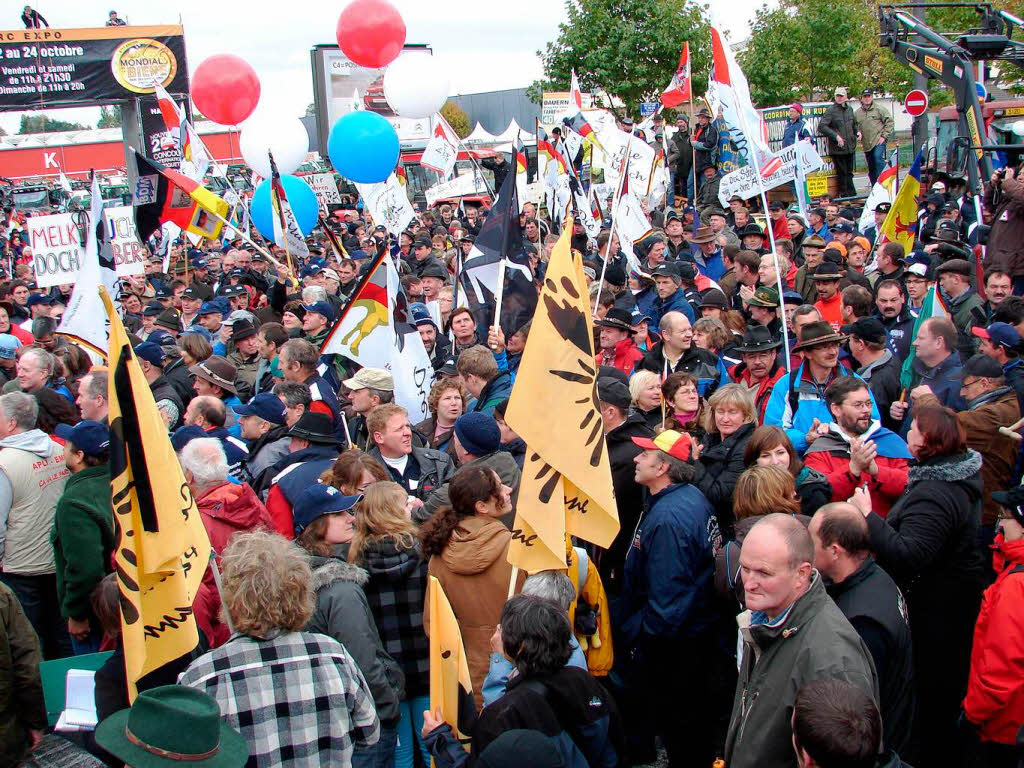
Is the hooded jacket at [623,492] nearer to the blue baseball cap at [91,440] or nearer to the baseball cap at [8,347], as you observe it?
the blue baseball cap at [91,440]

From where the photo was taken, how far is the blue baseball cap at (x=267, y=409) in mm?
6172

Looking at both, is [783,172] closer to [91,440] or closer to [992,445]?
[992,445]

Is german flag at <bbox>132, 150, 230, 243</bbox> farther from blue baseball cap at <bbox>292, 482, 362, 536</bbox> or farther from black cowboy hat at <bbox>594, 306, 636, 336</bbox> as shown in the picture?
blue baseball cap at <bbox>292, 482, 362, 536</bbox>

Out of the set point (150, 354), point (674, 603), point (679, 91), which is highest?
point (679, 91)

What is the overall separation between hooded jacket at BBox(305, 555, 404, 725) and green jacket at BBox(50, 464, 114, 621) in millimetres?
1589

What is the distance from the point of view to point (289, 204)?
43.1 feet

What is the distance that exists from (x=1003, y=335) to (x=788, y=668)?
364 centimetres

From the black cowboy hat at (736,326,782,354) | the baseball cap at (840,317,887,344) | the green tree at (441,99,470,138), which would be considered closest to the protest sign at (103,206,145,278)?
the black cowboy hat at (736,326,782,354)

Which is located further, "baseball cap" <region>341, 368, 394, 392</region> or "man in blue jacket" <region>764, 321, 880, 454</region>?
"baseball cap" <region>341, 368, 394, 392</region>

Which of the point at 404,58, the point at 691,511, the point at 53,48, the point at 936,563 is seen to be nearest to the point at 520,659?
the point at 691,511

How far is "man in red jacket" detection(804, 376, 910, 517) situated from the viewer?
15.5ft

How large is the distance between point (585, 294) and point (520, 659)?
1.55 m

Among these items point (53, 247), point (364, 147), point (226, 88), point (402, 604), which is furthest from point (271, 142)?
point (402, 604)

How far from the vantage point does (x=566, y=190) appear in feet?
46.1
